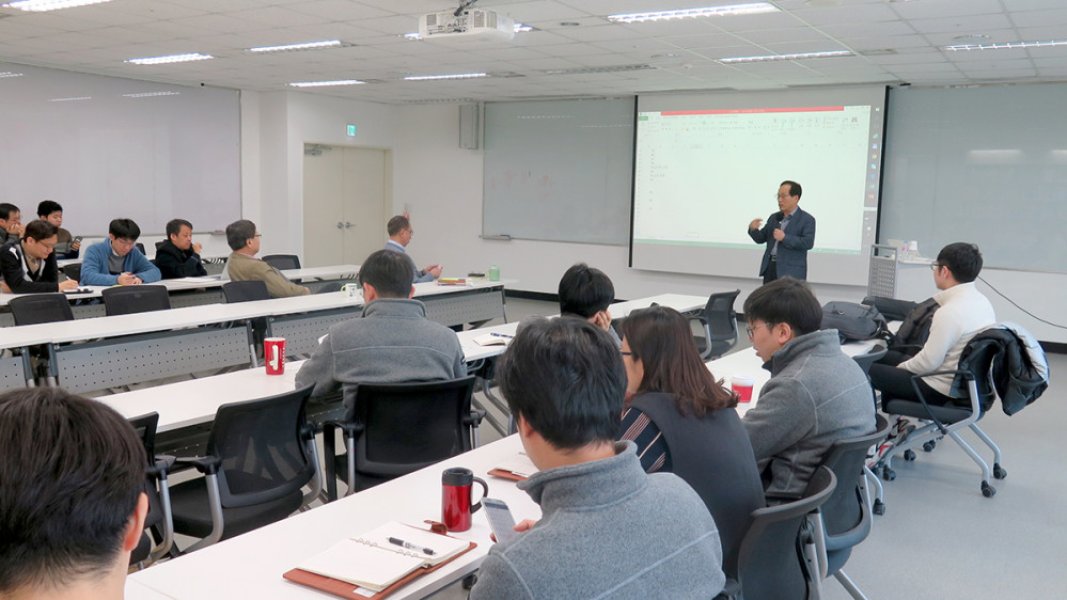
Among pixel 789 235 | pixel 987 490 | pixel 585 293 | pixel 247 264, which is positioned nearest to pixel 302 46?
pixel 247 264

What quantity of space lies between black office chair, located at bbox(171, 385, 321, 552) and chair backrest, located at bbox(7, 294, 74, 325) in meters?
2.59

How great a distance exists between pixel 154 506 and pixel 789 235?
5820 mm

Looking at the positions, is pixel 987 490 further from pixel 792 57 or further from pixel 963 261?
pixel 792 57

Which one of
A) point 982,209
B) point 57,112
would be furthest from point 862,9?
point 57,112

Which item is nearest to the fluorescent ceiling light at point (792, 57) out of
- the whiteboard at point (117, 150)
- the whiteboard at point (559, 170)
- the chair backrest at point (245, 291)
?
the whiteboard at point (559, 170)

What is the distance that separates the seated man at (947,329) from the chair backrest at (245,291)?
163 inches

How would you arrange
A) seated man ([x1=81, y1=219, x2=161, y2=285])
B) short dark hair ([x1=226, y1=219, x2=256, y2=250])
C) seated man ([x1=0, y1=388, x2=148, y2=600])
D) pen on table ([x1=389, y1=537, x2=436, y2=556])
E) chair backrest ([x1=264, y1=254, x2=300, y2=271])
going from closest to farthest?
seated man ([x1=0, y1=388, x2=148, y2=600]), pen on table ([x1=389, y1=537, x2=436, y2=556]), short dark hair ([x1=226, y1=219, x2=256, y2=250]), seated man ([x1=81, y1=219, x2=161, y2=285]), chair backrest ([x1=264, y1=254, x2=300, y2=271])

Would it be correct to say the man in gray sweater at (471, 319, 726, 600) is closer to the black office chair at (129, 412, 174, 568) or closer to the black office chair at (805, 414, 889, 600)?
the black office chair at (805, 414, 889, 600)

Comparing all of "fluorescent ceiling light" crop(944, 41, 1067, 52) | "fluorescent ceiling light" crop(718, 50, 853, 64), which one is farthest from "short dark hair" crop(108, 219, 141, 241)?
"fluorescent ceiling light" crop(944, 41, 1067, 52)

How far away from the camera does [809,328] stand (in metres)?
2.75

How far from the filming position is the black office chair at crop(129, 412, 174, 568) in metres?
2.46

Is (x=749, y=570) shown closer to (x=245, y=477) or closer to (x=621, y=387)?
(x=621, y=387)

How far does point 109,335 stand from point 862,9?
5028 millimetres

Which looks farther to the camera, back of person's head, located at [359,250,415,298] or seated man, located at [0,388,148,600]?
back of person's head, located at [359,250,415,298]
